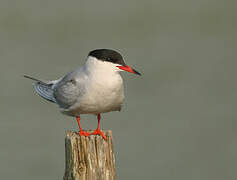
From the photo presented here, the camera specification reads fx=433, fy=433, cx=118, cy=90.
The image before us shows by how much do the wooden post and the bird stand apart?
119mm

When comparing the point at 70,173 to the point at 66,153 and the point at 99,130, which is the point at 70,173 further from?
the point at 99,130

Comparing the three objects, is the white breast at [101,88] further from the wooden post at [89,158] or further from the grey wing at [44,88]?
the grey wing at [44,88]

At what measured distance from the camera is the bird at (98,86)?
3.75 m

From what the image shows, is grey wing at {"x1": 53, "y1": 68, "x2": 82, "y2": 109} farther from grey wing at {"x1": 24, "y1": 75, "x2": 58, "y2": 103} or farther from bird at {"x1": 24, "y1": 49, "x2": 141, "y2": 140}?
grey wing at {"x1": 24, "y1": 75, "x2": 58, "y2": 103}

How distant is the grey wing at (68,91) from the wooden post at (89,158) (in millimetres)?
408

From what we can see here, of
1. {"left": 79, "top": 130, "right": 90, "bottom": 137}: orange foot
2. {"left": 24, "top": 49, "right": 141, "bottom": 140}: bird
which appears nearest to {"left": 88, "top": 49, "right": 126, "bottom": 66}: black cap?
{"left": 24, "top": 49, "right": 141, "bottom": 140}: bird

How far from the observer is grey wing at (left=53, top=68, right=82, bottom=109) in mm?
3914

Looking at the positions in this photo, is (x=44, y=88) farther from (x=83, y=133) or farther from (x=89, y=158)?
(x=89, y=158)

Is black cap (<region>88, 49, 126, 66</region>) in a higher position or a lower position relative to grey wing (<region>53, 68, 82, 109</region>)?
higher

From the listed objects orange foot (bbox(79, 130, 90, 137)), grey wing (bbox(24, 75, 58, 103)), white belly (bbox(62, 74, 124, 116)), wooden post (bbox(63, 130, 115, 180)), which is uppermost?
grey wing (bbox(24, 75, 58, 103))

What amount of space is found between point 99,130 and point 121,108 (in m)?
0.34

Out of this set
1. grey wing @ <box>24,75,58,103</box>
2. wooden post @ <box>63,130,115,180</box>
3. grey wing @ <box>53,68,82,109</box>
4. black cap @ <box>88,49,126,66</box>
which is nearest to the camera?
wooden post @ <box>63,130,115,180</box>

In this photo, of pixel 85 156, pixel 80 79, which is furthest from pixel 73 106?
pixel 85 156

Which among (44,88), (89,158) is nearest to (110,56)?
(89,158)
